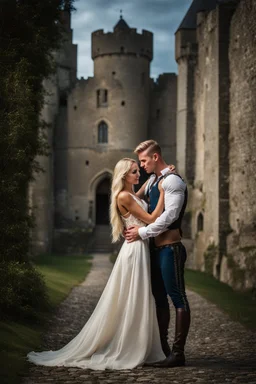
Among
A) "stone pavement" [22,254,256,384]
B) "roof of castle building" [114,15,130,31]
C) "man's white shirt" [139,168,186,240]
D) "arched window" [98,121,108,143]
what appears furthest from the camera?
"roof of castle building" [114,15,130,31]

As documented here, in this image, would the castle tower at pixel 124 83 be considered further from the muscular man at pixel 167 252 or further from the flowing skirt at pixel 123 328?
the flowing skirt at pixel 123 328

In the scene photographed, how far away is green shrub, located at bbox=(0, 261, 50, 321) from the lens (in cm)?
962

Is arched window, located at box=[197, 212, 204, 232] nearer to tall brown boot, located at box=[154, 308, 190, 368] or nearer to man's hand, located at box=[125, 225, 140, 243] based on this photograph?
man's hand, located at box=[125, 225, 140, 243]

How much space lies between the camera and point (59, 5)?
42.6ft

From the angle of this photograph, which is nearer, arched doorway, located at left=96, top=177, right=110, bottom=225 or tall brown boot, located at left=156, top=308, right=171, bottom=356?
tall brown boot, located at left=156, top=308, right=171, bottom=356

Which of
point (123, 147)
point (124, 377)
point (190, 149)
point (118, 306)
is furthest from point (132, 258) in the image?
point (123, 147)

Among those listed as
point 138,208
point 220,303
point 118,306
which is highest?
point 138,208

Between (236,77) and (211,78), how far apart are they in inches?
113

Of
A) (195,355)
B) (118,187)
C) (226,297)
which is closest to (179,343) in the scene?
(195,355)

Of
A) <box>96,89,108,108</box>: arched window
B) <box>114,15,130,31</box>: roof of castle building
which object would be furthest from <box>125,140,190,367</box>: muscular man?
<box>114,15,130,31</box>: roof of castle building

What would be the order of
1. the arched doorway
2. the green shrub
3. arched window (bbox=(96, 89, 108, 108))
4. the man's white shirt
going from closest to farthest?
the man's white shirt, the green shrub, arched window (bbox=(96, 89, 108, 108)), the arched doorway

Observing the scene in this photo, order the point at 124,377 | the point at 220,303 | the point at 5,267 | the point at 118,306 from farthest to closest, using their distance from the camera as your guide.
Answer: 1. the point at 220,303
2. the point at 5,267
3. the point at 118,306
4. the point at 124,377

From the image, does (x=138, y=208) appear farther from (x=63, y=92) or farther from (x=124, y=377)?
(x=63, y=92)

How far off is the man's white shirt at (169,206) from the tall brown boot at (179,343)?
88 centimetres
